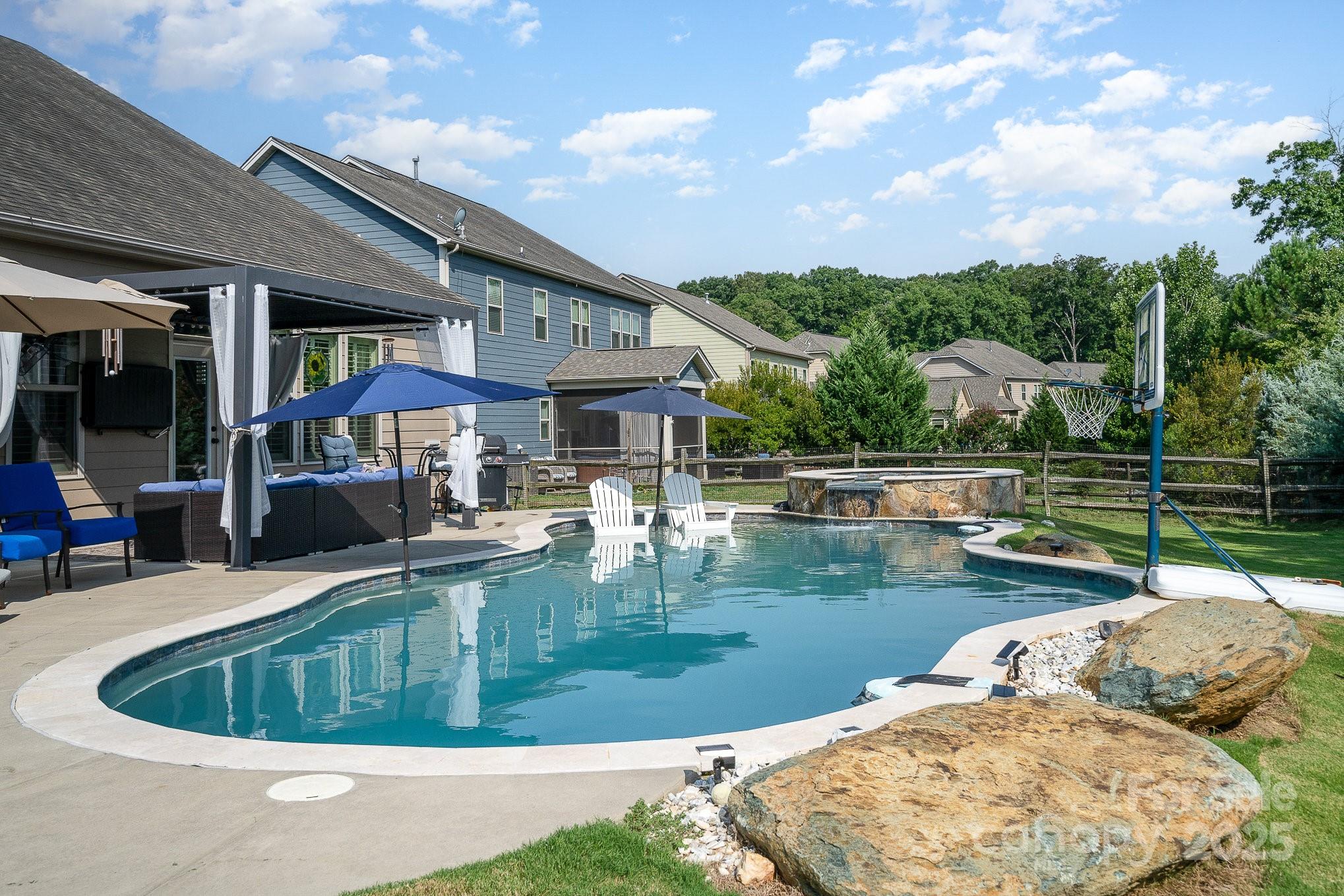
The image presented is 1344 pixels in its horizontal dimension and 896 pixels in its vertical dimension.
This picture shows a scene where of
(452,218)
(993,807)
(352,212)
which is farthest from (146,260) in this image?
(452,218)

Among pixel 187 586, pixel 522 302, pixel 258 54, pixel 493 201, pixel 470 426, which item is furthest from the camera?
pixel 493 201

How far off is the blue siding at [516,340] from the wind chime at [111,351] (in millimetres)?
10030

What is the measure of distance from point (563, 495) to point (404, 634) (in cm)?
1333

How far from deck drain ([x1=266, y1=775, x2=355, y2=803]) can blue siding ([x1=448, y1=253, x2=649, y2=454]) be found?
17.2 meters

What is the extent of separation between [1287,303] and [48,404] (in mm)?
29175

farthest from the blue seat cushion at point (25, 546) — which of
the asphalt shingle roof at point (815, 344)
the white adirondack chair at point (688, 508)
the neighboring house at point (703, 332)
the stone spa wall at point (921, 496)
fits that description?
the asphalt shingle roof at point (815, 344)

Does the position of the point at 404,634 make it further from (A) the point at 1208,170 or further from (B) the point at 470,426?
(A) the point at 1208,170

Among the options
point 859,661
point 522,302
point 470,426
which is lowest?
point 859,661

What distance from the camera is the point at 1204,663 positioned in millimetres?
4777

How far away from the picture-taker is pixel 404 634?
308 inches

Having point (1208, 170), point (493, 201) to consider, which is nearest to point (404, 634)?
point (493, 201)

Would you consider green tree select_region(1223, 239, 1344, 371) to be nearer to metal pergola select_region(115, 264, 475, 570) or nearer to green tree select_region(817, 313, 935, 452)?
green tree select_region(817, 313, 935, 452)

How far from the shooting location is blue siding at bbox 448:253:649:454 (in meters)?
21.8

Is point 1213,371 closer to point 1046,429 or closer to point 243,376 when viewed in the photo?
point 1046,429
